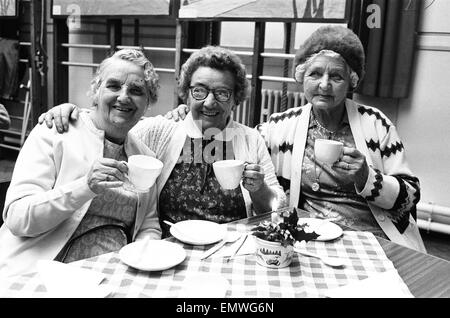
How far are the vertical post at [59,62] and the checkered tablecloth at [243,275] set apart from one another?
12.6 feet

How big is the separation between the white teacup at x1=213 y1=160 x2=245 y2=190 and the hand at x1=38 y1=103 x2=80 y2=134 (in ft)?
1.79

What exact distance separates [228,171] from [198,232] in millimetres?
200

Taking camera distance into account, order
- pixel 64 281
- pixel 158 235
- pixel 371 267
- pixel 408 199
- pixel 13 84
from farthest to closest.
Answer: pixel 13 84, pixel 408 199, pixel 158 235, pixel 371 267, pixel 64 281

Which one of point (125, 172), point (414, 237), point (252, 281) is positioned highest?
point (125, 172)

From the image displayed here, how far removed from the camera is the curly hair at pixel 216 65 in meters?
1.75

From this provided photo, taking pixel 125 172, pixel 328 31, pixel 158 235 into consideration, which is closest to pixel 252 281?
pixel 125 172

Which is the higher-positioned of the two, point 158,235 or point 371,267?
point 371,267

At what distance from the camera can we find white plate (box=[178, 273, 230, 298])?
945 mm

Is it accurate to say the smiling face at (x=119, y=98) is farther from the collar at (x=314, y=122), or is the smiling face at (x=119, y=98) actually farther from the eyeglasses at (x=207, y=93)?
the collar at (x=314, y=122)

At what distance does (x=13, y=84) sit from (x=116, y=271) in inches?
173

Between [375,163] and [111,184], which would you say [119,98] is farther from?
[375,163]

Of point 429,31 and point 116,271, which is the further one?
point 429,31

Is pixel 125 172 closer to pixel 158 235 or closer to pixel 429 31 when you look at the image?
pixel 158 235

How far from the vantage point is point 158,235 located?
62.1 inches
